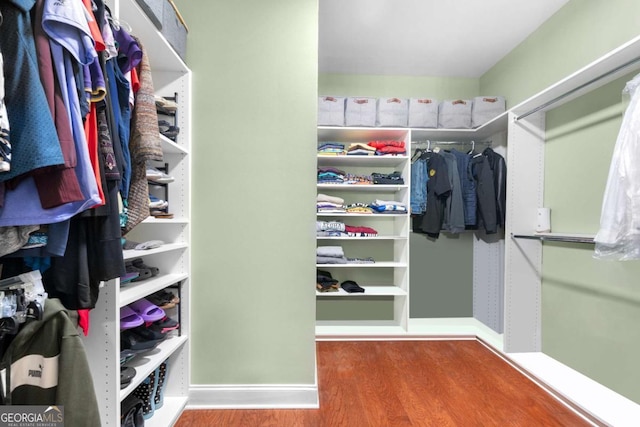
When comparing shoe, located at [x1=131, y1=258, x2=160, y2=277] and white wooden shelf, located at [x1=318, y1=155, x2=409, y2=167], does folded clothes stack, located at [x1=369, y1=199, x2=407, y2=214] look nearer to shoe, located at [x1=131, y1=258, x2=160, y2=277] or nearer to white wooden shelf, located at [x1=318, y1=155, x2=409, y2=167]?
white wooden shelf, located at [x1=318, y1=155, x2=409, y2=167]

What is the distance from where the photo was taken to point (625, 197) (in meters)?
1.41

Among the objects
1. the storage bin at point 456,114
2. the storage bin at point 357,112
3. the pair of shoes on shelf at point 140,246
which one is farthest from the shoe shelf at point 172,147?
the storage bin at point 456,114

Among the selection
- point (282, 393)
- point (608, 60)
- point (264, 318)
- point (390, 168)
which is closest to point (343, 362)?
point (282, 393)

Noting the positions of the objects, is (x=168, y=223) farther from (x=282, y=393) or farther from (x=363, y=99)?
(x=363, y=99)

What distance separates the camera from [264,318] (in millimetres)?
1712

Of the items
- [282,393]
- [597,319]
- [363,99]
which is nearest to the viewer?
[282,393]

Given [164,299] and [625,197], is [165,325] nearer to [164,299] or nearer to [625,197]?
[164,299]

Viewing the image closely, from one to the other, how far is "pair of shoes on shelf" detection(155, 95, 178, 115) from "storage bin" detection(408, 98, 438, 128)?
78.2 inches

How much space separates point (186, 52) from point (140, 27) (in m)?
0.37

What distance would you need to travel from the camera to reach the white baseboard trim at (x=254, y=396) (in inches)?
66.4

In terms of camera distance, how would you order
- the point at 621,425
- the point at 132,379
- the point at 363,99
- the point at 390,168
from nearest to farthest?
the point at 132,379, the point at 621,425, the point at 363,99, the point at 390,168

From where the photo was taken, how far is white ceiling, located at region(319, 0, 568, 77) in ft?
7.13

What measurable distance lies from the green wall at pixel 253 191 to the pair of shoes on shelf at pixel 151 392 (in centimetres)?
18

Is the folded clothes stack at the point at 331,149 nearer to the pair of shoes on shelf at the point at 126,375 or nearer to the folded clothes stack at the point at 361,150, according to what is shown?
the folded clothes stack at the point at 361,150
